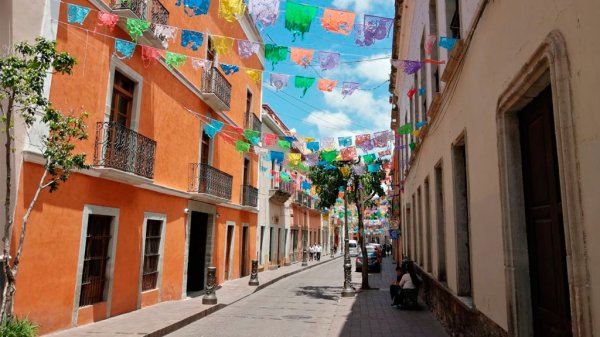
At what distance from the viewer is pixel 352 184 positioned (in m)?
17.2

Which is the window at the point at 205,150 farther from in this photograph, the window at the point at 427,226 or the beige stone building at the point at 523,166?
the beige stone building at the point at 523,166

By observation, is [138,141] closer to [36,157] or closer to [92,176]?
[92,176]

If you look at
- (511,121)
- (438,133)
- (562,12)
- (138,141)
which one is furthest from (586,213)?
(138,141)

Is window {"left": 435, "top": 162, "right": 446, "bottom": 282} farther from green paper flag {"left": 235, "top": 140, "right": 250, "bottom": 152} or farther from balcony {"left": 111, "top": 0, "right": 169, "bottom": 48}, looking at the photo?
green paper flag {"left": 235, "top": 140, "right": 250, "bottom": 152}

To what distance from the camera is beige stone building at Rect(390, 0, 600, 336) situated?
2.62m

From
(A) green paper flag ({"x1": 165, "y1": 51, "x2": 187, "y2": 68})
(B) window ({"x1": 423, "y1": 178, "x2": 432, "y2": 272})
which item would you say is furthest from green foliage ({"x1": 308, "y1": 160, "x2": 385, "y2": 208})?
(A) green paper flag ({"x1": 165, "y1": 51, "x2": 187, "y2": 68})

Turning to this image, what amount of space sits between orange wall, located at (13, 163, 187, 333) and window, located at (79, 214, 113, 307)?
30 centimetres

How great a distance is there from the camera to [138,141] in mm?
9977

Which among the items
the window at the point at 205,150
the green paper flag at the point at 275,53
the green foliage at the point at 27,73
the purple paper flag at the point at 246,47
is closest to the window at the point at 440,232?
the green paper flag at the point at 275,53

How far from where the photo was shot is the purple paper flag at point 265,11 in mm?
6973

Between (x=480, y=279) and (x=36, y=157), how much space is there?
6980 millimetres

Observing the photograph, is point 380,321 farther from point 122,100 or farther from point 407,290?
point 122,100

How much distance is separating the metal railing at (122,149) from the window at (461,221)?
21.9ft

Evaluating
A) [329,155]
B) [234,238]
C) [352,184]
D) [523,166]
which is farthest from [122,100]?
[352,184]
